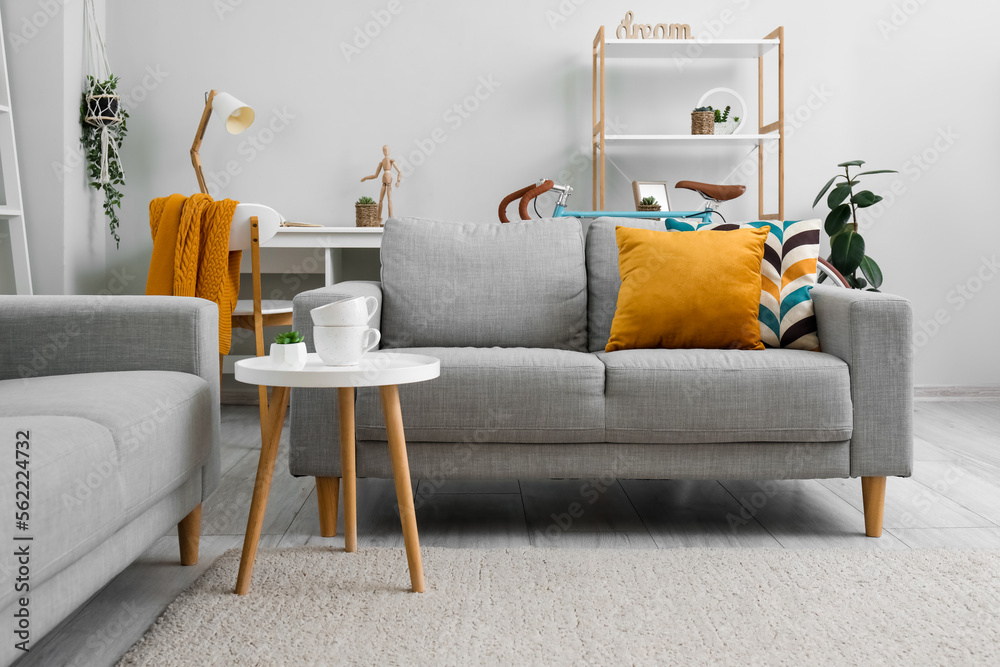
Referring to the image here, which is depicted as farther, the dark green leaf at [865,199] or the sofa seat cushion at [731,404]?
the dark green leaf at [865,199]

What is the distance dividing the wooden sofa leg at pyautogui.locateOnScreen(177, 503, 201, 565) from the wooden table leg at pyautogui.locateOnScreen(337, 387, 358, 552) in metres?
0.32

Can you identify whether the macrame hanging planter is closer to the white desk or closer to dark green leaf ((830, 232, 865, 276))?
the white desk

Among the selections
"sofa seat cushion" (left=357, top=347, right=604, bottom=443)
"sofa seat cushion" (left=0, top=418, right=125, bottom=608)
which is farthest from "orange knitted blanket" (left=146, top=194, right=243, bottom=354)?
"sofa seat cushion" (left=0, top=418, right=125, bottom=608)

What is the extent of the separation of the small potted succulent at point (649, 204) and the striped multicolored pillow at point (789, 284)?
45.9 inches

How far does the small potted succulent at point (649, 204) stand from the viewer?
11.2 feet

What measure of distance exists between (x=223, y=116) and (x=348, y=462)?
208 centimetres

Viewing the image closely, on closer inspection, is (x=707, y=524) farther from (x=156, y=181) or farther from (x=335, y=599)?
(x=156, y=181)

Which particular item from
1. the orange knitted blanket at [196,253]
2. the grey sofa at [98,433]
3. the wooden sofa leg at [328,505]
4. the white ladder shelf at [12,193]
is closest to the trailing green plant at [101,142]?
the white ladder shelf at [12,193]

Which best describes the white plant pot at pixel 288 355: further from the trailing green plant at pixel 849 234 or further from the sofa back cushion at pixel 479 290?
the trailing green plant at pixel 849 234

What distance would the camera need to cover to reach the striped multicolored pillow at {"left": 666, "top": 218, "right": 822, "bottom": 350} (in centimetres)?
207

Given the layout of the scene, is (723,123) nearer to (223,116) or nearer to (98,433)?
(223,116)

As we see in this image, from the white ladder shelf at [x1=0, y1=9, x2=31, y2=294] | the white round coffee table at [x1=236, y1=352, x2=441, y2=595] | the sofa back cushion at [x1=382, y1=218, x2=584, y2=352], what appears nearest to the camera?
the white round coffee table at [x1=236, y1=352, x2=441, y2=595]

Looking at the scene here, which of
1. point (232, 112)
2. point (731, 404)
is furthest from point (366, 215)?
point (731, 404)

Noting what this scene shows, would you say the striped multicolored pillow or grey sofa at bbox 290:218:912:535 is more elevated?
the striped multicolored pillow
